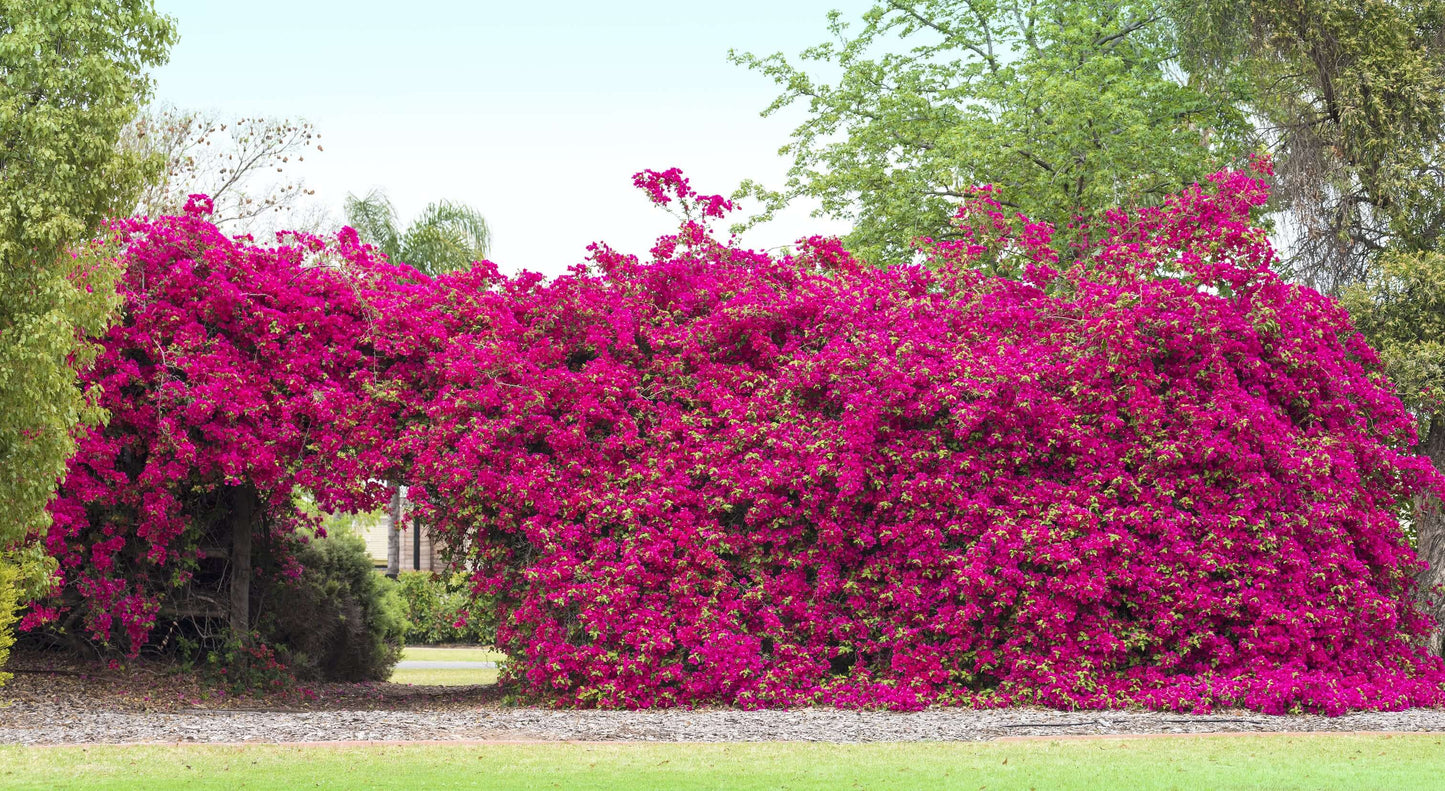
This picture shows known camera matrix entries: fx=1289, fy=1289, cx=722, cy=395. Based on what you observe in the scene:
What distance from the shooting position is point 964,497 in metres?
11.1

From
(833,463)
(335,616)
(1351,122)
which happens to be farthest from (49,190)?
(1351,122)

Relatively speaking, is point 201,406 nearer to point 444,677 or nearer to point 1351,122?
point 444,677

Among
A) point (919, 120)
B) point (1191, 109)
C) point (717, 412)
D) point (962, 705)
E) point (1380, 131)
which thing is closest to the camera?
point (962, 705)

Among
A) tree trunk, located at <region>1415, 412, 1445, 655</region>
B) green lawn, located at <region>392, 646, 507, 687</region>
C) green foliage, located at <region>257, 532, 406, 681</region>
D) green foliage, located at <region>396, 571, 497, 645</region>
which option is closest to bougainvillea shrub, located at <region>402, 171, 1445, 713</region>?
tree trunk, located at <region>1415, 412, 1445, 655</region>

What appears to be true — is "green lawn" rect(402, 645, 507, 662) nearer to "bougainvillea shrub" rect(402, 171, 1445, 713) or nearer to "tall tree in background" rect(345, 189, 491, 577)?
"tall tree in background" rect(345, 189, 491, 577)

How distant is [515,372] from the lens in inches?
472

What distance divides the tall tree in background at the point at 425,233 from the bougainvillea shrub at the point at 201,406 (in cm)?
1479

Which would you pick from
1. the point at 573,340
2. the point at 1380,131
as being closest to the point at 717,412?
the point at 573,340

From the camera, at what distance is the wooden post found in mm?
13250

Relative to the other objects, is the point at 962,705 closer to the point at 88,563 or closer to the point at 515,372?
the point at 515,372

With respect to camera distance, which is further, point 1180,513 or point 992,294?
point 992,294

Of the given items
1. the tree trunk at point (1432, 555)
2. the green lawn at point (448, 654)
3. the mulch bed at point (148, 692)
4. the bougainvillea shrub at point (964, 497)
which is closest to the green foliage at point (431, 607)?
the green lawn at point (448, 654)

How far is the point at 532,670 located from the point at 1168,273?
24.7 ft

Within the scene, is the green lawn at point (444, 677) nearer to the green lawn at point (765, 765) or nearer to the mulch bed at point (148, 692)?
the mulch bed at point (148, 692)
